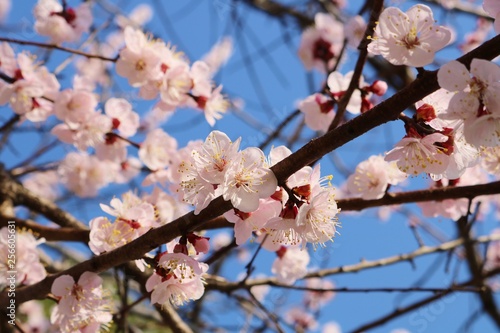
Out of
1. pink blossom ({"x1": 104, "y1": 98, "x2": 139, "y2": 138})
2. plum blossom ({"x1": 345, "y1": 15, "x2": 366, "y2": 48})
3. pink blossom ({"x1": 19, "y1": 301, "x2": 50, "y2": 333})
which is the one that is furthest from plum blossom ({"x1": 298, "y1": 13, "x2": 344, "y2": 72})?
pink blossom ({"x1": 19, "y1": 301, "x2": 50, "y2": 333})

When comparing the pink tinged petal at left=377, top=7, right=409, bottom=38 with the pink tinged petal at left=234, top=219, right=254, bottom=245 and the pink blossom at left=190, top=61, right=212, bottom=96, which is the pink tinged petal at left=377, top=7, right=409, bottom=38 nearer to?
the pink tinged petal at left=234, top=219, right=254, bottom=245

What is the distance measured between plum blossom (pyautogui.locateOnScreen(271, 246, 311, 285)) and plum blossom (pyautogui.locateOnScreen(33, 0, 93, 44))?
1.25 meters

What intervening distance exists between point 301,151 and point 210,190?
22cm

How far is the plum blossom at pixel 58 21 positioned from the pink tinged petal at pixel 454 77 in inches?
67.2

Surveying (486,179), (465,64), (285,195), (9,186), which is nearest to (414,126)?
(465,64)

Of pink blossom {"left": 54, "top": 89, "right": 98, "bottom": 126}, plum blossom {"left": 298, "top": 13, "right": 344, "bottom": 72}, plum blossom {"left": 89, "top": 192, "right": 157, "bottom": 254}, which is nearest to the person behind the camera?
plum blossom {"left": 89, "top": 192, "right": 157, "bottom": 254}

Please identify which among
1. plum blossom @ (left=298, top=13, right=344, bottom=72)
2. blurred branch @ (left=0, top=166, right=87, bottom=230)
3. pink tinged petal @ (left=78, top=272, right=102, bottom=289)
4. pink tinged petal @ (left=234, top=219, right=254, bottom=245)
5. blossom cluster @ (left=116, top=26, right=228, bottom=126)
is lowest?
pink tinged petal @ (left=78, top=272, right=102, bottom=289)

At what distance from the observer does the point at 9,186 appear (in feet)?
7.26

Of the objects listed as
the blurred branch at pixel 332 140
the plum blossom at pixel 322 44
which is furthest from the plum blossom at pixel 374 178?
the plum blossom at pixel 322 44

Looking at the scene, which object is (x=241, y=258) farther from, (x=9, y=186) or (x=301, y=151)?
(x=301, y=151)

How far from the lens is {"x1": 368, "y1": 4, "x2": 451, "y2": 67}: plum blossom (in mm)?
1217

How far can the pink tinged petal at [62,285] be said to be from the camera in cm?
134

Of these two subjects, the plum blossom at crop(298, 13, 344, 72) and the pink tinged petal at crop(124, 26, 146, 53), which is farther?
the plum blossom at crop(298, 13, 344, 72)

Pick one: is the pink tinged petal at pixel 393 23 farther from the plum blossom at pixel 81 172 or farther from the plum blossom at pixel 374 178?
the plum blossom at pixel 81 172
